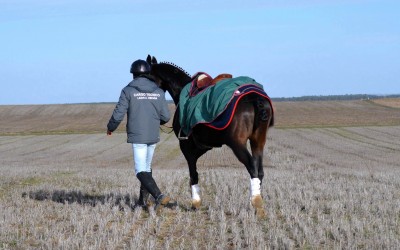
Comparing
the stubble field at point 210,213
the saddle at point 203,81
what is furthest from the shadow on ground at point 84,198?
the saddle at point 203,81

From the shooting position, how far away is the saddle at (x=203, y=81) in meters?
9.24

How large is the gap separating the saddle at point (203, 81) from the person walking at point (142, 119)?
532mm

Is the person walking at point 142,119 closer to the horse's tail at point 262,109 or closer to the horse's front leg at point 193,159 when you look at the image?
the horse's front leg at point 193,159

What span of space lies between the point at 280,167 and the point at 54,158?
11.7 m

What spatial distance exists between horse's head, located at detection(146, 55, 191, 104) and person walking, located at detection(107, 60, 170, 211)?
92 centimetres

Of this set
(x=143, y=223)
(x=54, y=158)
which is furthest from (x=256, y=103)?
(x=54, y=158)

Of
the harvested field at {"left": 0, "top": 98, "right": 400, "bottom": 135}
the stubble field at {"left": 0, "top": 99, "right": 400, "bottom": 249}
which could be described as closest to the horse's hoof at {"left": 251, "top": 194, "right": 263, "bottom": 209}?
the stubble field at {"left": 0, "top": 99, "right": 400, "bottom": 249}

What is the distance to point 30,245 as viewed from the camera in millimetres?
6660

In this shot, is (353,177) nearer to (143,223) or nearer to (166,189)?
(166,189)

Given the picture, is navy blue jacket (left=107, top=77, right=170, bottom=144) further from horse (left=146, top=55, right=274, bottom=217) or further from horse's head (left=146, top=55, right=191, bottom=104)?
horse's head (left=146, top=55, right=191, bottom=104)

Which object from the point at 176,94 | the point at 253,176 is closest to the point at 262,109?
the point at 253,176

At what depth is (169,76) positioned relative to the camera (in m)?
10.1

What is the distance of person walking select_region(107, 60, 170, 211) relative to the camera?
8859 millimetres

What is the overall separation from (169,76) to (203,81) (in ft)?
3.12
